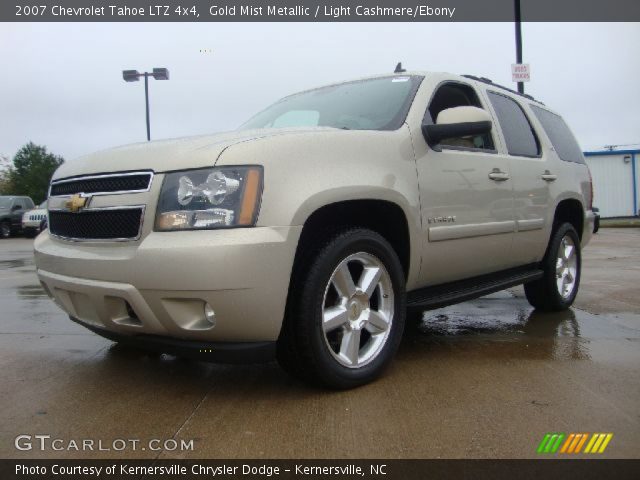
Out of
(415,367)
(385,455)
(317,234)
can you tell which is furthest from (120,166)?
(415,367)

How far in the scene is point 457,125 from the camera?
316 centimetres

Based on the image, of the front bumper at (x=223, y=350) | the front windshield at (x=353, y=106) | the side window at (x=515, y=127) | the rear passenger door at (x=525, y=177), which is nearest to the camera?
the front bumper at (x=223, y=350)

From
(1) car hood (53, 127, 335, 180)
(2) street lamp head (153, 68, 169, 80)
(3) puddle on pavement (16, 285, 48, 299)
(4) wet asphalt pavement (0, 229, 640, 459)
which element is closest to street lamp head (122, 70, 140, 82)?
(2) street lamp head (153, 68, 169, 80)

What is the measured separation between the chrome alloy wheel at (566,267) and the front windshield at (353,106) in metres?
2.32

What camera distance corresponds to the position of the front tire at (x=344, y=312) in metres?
2.53

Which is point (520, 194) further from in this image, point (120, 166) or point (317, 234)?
point (120, 166)

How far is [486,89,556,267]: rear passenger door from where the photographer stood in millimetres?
4043

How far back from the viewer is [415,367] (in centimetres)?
321

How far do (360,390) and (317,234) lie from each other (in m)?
0.84

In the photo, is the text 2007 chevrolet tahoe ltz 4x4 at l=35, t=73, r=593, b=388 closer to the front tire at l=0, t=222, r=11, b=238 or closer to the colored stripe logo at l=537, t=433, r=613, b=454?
the colored stripe logo at l=537, t=433, r=613, b=454

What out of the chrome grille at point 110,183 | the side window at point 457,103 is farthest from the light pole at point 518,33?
the chrome grille at point 110,183

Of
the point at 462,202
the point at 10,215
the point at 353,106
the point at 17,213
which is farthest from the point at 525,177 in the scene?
the point at 17,213

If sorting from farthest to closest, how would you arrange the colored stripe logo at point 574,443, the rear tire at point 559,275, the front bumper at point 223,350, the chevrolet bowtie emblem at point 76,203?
the rear tire at point 559,275 → the chevrolet bowtie emblem at point 76,203 → the front bumper at point 223,350 → the colored stripe logo at point 574,443
